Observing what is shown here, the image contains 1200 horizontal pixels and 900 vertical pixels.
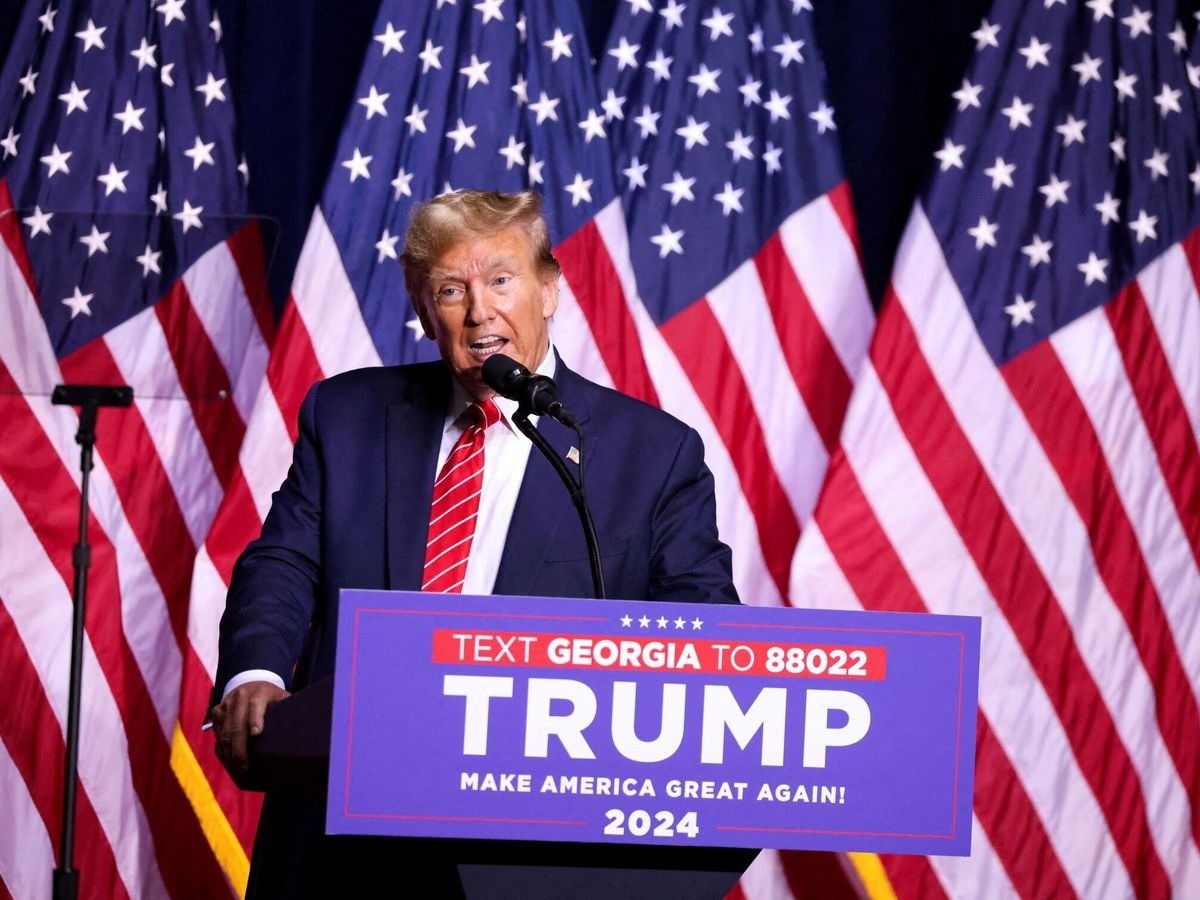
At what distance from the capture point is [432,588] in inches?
76.4

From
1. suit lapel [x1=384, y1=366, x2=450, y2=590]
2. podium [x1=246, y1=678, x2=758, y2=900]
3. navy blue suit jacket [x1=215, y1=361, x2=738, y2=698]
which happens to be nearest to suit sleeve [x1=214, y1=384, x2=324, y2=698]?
navy blue suit jacket [x1=215, y1=361, x2=738, y2=698]

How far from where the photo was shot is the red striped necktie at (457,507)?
1.95 meters

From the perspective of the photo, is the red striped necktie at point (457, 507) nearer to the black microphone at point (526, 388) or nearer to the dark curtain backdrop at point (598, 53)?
the black microphone at point (526, 388)

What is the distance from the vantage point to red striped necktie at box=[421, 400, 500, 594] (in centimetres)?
195

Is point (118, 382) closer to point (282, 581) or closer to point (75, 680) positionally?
point (75, 680)

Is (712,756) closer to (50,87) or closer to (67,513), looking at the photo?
(67,513)

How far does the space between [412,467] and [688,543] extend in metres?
0.39

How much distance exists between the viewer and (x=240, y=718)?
63.9 inches

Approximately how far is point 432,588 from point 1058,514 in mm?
2178

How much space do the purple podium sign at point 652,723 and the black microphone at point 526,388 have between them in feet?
1.07

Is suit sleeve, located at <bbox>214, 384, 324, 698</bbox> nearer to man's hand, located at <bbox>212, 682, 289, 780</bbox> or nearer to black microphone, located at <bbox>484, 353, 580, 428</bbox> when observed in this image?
man's hand, located at <bbox>212, 682, 289, 780</bbox>

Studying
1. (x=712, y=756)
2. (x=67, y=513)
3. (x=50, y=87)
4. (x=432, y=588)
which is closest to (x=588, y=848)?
(x=712, y=756)

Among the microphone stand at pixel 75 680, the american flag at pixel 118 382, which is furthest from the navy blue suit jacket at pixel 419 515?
the american flag at pixel 118 382

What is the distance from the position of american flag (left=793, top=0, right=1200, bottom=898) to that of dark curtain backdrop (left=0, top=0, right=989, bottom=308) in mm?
379
